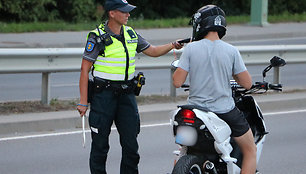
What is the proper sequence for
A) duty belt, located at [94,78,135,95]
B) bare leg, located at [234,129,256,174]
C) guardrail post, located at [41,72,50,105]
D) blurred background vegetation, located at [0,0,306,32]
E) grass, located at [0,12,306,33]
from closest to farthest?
bare leg, located at [234,129,256,174]
duty belt, located at [94,78,135,95]
guardrail post, located at [41,72,50,105]
grass, located at [0,12,306,33]
blurred background vegetation, located at [0,0,306,32]

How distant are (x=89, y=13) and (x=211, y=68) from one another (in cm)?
2474

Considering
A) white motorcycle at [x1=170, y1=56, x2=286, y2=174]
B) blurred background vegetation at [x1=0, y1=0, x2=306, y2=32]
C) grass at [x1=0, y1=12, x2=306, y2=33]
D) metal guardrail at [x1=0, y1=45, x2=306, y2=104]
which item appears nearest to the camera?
white motorcycle at [x1=170, y1=56, x2=286, y2=174]

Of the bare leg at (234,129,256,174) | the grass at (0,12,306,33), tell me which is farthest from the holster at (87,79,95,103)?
the grass at (0,12,306,33)

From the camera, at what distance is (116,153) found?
7742 mm

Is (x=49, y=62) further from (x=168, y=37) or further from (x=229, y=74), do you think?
(x=168, y=37)

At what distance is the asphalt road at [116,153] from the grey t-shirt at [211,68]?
6.22ft

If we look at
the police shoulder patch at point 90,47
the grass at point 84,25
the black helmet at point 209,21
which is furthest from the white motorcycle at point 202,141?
the grass at point 84,25

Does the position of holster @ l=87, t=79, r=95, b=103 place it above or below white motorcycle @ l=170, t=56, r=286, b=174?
above

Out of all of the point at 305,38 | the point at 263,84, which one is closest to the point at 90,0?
the point at 305,38

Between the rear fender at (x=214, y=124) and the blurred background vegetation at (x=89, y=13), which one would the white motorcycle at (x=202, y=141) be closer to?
the rear fender at (x=214, y=124)

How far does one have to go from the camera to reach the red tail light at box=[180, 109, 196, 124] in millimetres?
5203

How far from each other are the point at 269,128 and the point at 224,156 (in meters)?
3.91

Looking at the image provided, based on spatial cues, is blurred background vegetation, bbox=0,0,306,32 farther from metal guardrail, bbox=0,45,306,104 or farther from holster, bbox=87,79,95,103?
holster, bbox=87,79,95,103

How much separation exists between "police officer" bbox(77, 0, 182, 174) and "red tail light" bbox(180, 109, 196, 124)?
0.81m
